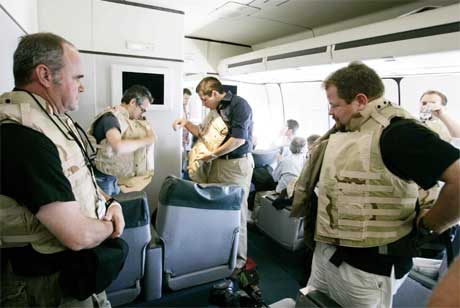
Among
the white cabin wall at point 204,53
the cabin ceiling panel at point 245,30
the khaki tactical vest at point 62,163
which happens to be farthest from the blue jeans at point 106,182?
the white cabin wall at point 204,53

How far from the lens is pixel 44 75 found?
1.13 metres

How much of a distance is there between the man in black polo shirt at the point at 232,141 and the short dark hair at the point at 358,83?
157 cm

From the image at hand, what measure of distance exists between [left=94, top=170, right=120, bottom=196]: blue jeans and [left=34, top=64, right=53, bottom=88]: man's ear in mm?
1587

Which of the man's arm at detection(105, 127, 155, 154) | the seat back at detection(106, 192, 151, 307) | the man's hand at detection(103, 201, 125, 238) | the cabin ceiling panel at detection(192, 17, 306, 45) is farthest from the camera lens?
the cabin ceiling panel at detection(192, 17, 306, 45)

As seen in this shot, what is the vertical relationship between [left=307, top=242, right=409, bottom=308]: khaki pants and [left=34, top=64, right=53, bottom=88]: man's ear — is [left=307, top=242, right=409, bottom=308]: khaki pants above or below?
below

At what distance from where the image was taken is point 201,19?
417 centimetres

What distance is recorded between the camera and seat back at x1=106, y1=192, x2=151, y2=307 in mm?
2037

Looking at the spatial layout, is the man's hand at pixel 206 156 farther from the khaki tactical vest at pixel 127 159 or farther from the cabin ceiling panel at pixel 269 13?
the cabin ceiling panel at pixel 269 13

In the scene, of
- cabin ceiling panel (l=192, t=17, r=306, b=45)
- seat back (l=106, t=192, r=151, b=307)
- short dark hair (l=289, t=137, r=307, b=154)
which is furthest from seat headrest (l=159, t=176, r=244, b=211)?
cabin ceiling panel (l=192, t=17, r=306, b=45)

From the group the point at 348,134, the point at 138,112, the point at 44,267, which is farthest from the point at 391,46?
the point at 44,267

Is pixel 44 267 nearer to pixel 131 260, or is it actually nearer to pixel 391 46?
pixel 131 260

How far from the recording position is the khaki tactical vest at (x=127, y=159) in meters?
2.53

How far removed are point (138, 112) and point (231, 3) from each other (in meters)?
1.69

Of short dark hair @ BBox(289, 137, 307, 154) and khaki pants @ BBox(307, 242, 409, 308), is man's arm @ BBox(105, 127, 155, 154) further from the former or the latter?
short dark hair @ BBox(289, 137, 307, 154)
